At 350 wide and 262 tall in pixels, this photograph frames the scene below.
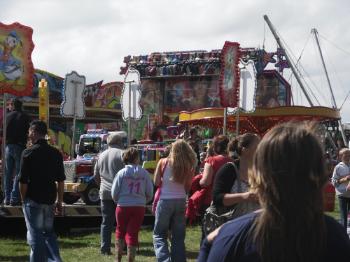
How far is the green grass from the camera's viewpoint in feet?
32.0

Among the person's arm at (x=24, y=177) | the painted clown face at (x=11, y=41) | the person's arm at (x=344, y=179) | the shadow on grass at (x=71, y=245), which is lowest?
the shadow on grass at (x=71, y=245)

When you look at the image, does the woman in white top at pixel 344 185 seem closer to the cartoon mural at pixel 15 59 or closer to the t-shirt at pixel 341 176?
the t-shirt at pixel 341 176

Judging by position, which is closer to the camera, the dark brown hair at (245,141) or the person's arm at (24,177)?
the dark brown hair at (245,141)

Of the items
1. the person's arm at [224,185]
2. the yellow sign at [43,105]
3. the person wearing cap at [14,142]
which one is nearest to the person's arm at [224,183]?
the person's arm at [224,185]

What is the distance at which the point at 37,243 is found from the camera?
7250 mm

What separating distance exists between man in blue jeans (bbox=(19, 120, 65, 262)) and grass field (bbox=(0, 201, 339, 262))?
7.84 feet

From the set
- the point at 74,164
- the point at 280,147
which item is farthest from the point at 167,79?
the point at 280,147

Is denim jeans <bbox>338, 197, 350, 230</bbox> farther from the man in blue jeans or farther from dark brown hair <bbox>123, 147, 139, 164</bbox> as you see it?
the man in blue jeans

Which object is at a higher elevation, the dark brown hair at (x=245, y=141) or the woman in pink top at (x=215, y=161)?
the dark brown hair at (x=245, y=141)

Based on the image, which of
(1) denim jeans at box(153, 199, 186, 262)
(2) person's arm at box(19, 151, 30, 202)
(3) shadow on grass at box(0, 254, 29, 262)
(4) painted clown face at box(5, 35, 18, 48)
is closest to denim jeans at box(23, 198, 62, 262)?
(2) person's arm at box(19, 151, 30, 202)

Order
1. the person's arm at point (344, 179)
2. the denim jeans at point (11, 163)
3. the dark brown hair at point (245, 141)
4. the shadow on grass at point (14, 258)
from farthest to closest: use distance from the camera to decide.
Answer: the person's arm at point (344, 179) → the denim jeans at point (11, 163) → the shadow on grass at point (14, 258) → the dark brown hair at point (245, 141)

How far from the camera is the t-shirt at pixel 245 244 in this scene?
232cm

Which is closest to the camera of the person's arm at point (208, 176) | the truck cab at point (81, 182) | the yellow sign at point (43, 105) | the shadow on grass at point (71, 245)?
the person's arm at point (208, 176)

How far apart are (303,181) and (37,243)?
5460mm
